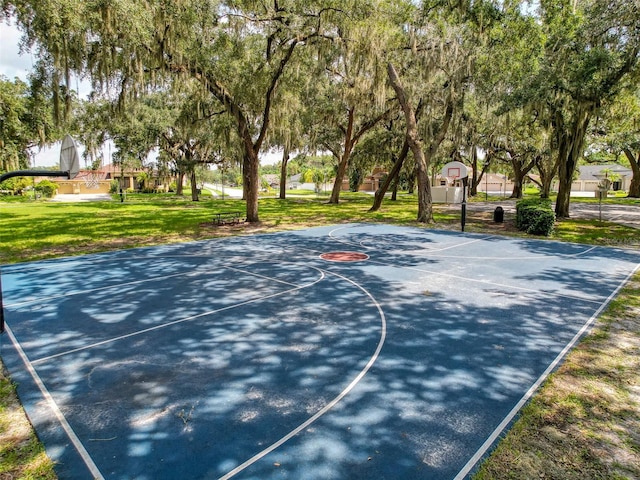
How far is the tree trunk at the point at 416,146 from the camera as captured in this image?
18.3 meters

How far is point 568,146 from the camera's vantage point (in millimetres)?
18469

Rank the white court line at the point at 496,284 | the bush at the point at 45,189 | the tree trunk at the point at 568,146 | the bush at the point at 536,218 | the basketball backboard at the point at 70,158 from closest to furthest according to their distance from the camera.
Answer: the basketball backboard at the point at 70,158
the white court line at the point at 496,284
the bush at the point at 536,218
the tree trunk at the point at 568,146
the bush at the point at 45,189

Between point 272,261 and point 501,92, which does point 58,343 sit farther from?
point 501,92

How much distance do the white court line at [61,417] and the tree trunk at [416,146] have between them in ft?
56.3

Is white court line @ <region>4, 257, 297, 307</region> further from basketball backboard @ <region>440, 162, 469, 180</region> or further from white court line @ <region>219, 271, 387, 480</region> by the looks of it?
basketball backboard @ <region>440, 162, 469, 180</region>

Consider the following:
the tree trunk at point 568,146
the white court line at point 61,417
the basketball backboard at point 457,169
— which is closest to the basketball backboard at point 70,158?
the white court line at point 61,417

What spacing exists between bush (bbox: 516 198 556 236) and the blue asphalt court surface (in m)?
5.73

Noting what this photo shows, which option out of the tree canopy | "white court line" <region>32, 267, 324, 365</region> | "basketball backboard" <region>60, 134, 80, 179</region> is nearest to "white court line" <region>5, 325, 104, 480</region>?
"white court line" <region>32, 267, 324, 365</region>

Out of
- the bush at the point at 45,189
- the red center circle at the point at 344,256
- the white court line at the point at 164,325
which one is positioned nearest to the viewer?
the white court line at the point at 164,325

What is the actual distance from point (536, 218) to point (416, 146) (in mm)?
6374

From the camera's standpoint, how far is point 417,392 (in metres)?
4.12

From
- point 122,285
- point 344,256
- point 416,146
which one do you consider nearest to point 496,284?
point 344,256

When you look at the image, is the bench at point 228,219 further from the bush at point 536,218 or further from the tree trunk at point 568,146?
the tree trunk at point 568,146

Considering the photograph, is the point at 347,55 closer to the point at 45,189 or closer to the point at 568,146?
the point at 568,146
